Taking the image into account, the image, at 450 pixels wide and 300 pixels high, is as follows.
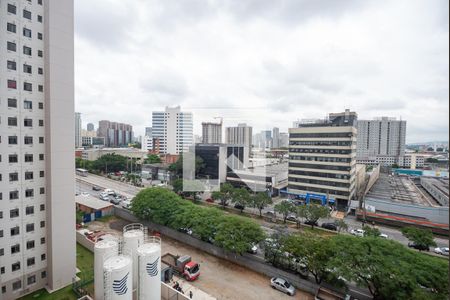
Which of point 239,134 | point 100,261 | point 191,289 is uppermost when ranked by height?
point 239,134

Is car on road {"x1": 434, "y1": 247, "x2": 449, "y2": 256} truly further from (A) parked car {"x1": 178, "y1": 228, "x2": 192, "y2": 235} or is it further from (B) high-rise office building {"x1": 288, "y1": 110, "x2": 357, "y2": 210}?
(A) parked car {"x1": 178, "y1": 228, "x2": 192, "y2": 235}

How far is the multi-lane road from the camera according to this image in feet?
63.8

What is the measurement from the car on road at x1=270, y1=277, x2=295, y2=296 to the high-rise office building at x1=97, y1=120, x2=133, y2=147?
3861 inches

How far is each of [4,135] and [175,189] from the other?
20640 millimetres

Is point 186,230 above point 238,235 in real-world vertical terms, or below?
below

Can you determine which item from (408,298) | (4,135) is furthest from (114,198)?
(408,298)

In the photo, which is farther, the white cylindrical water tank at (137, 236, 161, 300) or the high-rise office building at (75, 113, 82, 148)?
the high-rise office building at (75, 113, 82, 148)

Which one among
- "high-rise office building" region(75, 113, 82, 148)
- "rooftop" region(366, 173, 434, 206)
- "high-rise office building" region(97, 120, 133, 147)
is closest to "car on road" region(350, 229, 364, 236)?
"rooftop" region(366, 173, 434, 206)

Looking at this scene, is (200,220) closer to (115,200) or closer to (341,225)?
(341,225)

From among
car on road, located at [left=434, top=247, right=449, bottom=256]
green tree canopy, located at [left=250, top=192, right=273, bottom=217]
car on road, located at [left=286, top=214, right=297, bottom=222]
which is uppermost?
green tree canopy, located at [left=250, top=192, right=273, bottom=217]

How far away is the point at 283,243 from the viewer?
12.8m

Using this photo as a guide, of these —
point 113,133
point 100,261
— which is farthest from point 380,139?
point 113,133

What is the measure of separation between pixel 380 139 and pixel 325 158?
2135 centimetres

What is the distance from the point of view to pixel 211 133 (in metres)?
64.8
